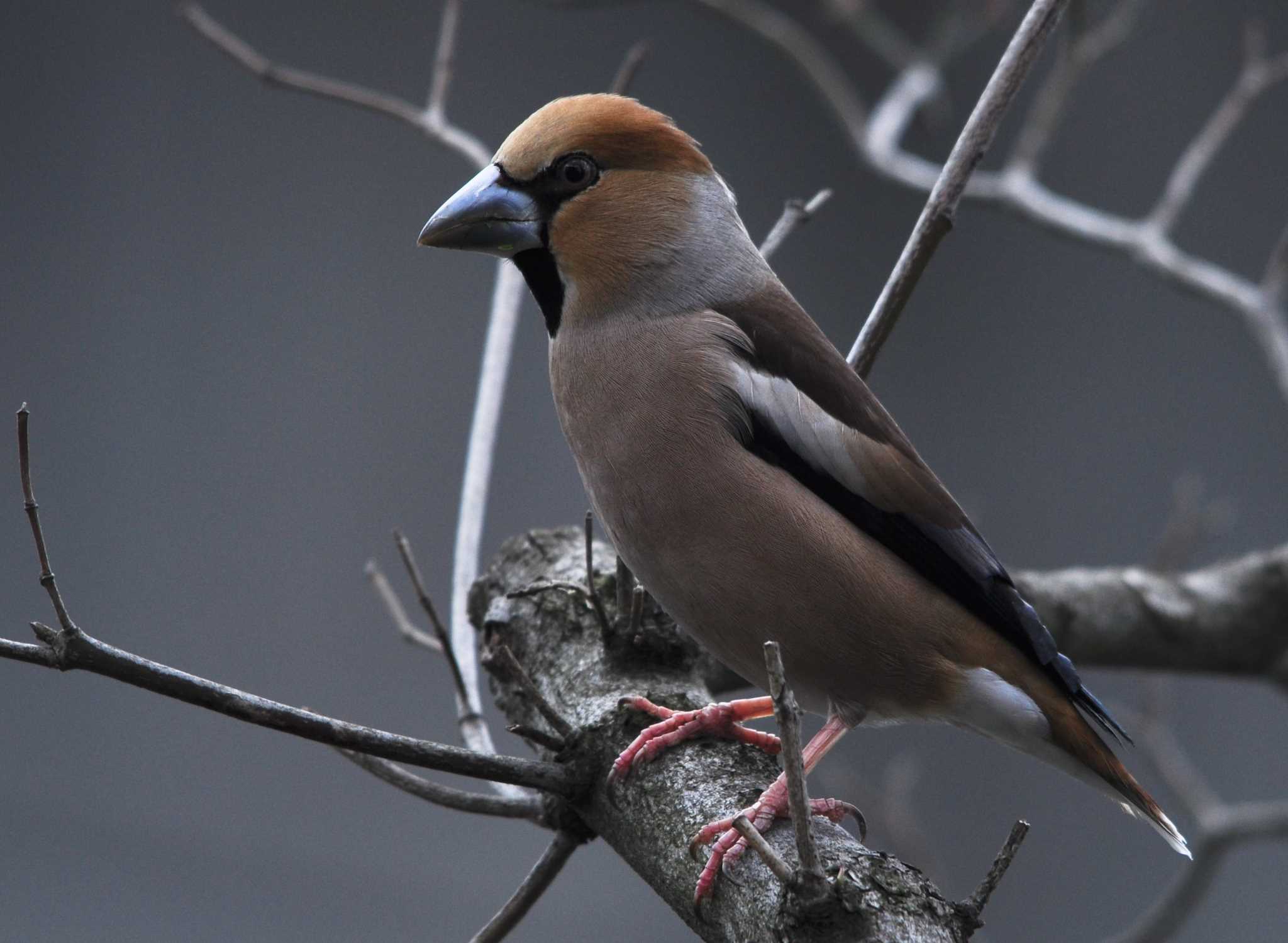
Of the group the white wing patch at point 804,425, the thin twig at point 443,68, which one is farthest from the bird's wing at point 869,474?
the thin twig at point 443,68

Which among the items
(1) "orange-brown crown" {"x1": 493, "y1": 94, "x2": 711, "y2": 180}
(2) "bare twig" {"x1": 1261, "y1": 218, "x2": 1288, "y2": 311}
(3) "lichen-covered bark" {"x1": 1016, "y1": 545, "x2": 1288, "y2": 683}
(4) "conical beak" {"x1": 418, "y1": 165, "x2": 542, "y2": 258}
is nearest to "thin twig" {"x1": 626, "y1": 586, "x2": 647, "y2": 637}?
(4) "conical beak" {"x1": 418, "y1": 165, "x2": 542, "y2": 258}

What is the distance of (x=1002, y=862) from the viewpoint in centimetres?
118

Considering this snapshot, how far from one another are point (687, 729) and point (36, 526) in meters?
0.84

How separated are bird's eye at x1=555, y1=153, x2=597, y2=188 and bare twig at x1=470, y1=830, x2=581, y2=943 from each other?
1.04 meters

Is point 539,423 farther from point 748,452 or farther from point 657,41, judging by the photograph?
point 748,452

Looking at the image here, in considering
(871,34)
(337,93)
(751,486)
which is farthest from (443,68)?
(871,34)

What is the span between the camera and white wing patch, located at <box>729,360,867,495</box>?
6.47ft

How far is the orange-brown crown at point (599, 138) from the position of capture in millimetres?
2117

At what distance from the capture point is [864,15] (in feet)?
13.4

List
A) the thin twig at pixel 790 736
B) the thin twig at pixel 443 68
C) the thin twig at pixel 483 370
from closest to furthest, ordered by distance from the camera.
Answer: the thin twig at pixel 790 736 → the thin twig at pixel 483 370 → the thin twig at pixel 443 68

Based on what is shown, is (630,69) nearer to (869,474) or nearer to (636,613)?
(869,474)

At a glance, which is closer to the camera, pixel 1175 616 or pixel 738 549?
pixel 738 549

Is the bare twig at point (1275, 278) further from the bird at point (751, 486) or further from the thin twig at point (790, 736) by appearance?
the thin twig at point (790, 736)

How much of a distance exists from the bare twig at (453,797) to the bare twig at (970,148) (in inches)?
37.5
